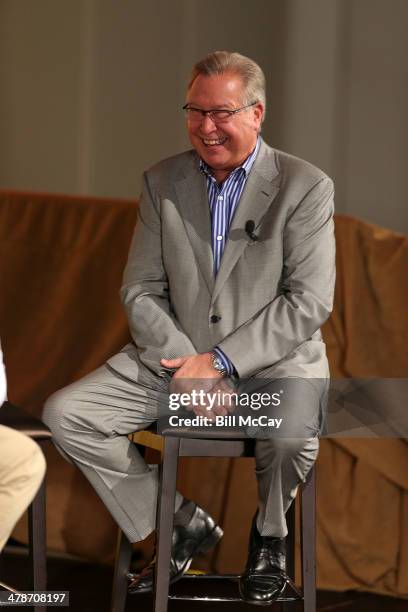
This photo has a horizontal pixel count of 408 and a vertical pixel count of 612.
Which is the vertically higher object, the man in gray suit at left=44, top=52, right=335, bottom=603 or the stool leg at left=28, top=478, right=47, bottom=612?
the man in gray suit at left=44, top=52, right=335, bottom=603

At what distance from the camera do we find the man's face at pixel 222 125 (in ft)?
10.0

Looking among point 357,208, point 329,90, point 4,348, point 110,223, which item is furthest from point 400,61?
point 4,348

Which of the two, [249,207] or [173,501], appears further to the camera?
[249,207]

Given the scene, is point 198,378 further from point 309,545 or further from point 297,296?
point 309,545

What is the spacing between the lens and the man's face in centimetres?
306

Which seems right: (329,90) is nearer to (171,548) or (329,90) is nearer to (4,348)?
(4,348)

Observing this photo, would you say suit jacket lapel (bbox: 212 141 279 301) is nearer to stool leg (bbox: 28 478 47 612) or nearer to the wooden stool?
the wooden stool

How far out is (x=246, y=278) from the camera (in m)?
3.04

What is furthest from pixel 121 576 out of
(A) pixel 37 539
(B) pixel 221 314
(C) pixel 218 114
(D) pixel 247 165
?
(C) pixel 218 114

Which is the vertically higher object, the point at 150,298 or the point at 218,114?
the point at 218,114

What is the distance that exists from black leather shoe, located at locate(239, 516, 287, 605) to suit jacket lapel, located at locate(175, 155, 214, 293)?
0.69 m

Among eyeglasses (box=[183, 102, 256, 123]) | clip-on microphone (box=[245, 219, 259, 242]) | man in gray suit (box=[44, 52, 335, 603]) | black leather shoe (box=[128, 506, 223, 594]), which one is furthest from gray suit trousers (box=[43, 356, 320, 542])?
eyeglasses (box=[183, 102, 256, 123])

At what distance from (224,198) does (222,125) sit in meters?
0.21

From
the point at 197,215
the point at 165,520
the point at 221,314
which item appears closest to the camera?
the point at 165,520
